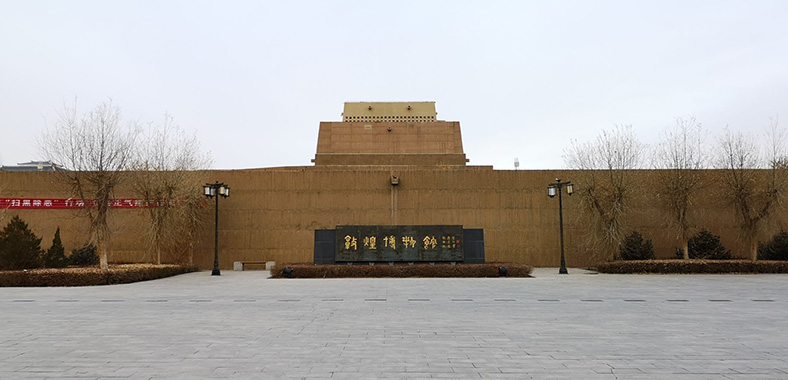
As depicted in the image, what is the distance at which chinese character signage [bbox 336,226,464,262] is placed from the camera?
1839 cm

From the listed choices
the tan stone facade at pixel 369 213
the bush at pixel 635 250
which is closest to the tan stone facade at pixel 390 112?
the tan stone facade at pixel 369 213

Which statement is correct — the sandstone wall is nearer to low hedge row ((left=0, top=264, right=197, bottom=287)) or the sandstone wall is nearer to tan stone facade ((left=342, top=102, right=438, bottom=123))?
low hedge row ((left=0, top=264, right=197, bottom=287))

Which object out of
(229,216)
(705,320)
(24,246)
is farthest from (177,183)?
(705,320)

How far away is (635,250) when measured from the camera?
19531 millimetres

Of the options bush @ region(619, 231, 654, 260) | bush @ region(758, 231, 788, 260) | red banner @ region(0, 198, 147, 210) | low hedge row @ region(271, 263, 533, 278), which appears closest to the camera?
low hedge row @ region(271, 263, 533, 278)

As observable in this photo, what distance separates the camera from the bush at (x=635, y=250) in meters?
19.5

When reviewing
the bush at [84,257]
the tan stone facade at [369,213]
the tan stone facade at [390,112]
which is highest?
the tan stone facade at [390,112]

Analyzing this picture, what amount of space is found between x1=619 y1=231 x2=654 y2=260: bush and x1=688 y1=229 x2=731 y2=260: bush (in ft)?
6.20

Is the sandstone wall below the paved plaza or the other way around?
the other way around

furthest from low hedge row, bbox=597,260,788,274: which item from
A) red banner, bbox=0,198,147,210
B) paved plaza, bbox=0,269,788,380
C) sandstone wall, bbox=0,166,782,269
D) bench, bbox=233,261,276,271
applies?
red banner, bbox=0,198,147,210

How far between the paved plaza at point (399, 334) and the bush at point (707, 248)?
26.6ft

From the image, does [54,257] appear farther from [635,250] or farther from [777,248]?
[777,248]

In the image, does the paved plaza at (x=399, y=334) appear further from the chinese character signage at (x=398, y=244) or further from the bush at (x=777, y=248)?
the bush at (x=777, y=248)

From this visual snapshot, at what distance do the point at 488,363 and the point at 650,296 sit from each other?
7553 mm
